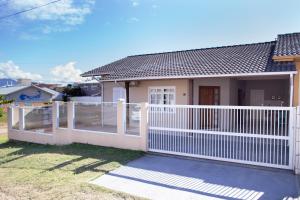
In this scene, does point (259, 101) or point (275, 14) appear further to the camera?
point (259, 101)

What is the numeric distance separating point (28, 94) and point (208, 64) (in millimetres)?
34106

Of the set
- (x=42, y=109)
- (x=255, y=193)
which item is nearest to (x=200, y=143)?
(x=255, y=193)

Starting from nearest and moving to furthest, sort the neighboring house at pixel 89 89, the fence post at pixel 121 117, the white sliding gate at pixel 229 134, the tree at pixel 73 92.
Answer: the white sliding gate at pixel 229 134
the fence post at pixel 121 117
the tree at pixel 73 92
the neighboring house at pixel 89 89

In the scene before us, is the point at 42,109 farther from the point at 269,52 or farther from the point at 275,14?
the point at 275,14

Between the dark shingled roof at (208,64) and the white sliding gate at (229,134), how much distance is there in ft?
11.4

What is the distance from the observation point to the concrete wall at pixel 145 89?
12953 millimetres

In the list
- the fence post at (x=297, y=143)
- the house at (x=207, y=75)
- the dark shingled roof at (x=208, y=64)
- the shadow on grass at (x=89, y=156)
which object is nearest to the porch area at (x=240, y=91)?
the house at (x=207, y=75)

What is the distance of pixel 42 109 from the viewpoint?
12.4 m

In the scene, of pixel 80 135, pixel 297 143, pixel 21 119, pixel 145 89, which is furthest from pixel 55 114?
pixel 297 143

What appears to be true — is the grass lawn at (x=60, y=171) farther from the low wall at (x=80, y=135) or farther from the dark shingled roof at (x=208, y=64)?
the dark shingled roof at (x=208, y=64)

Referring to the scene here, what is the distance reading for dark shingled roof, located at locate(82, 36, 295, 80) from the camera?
1111cm

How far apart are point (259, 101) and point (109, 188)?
1679 centimetres

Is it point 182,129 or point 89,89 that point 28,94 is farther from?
point 182,129

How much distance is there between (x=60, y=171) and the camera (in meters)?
6.80
